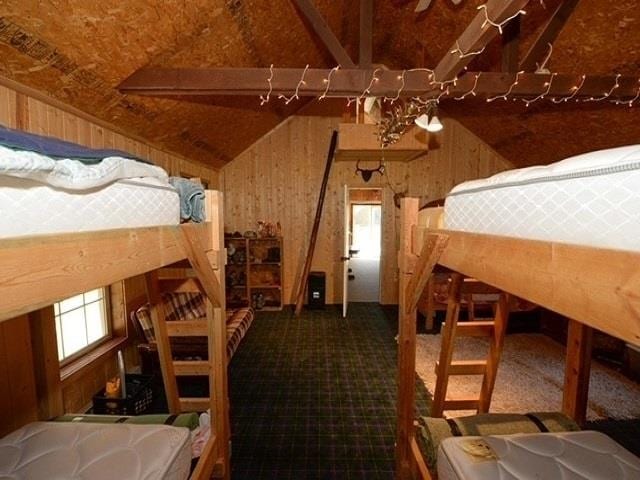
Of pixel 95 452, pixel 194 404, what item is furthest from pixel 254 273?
pixel 95 452

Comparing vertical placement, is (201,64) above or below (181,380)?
above

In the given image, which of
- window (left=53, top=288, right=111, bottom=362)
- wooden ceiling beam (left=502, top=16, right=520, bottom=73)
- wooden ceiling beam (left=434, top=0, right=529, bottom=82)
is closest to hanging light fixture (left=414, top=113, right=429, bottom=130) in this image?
wooden ceiling beam (left=434, top=0, right=529, bottom=82)

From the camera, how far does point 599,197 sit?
62cm

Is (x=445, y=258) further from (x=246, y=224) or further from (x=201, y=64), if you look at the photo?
(x=246, y=224)

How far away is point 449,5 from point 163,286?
3.33m

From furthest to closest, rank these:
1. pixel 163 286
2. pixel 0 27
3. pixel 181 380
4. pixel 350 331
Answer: pixel 350 331
pixel 181 380
pixel 163 286
pixel 0 27

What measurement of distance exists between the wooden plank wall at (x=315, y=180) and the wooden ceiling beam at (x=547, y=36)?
8.00 feet

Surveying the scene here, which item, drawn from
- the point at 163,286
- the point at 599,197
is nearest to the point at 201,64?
the point at 163,286

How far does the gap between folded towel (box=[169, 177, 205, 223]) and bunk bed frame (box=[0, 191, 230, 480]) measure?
Answer: 0.22 ft

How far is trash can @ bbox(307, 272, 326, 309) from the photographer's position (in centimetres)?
523

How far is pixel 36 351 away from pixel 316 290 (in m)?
3.68

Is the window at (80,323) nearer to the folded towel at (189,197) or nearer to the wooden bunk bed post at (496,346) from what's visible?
the folded towel at (189,197)

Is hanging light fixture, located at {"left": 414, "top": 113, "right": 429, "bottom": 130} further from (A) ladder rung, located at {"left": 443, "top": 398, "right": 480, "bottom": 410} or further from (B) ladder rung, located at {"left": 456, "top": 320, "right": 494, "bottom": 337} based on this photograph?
(A) ladder rung, located at {"left": 443, "top": 398, "right": 480, "bottom": 410}

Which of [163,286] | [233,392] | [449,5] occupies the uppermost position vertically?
[449,5]
